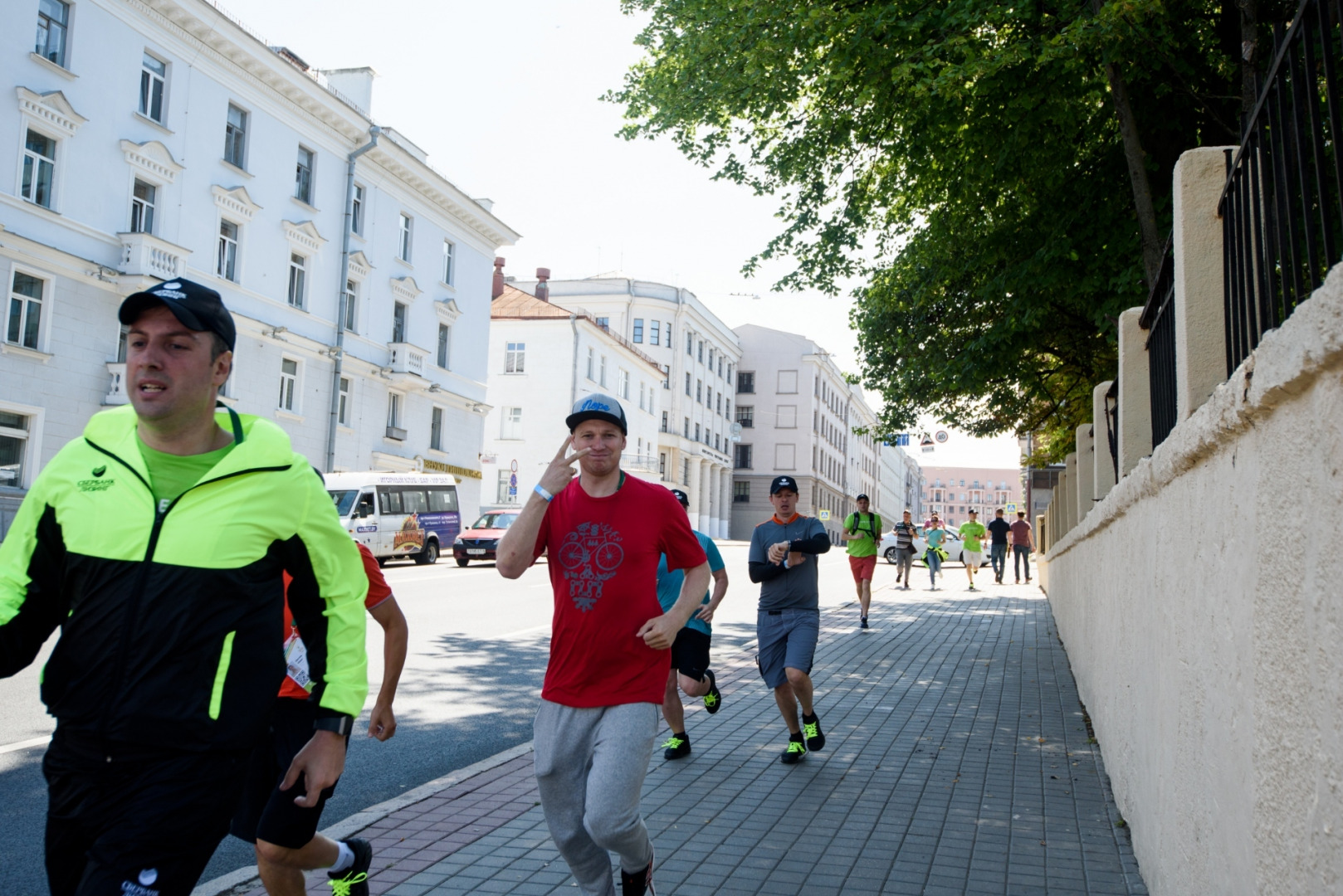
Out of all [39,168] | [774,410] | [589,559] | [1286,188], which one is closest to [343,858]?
[589,559]

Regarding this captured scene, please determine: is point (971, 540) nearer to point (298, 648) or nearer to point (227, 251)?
point (227, 251)

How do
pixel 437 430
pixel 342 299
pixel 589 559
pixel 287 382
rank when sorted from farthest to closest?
pixel 437 430
pixel 342 299
pixel 287 382
pixel 589 559

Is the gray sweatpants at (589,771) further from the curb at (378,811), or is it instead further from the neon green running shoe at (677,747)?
the neon green running shoe at (677,747)

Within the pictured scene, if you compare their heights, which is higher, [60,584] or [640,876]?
[60,584]

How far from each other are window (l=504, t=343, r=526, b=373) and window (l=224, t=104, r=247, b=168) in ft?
83.6

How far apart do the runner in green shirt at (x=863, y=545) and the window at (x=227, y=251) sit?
18646 millimetres

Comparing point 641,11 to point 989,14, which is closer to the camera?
point 989,14

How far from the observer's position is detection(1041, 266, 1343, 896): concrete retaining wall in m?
1.87

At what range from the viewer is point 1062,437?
2273 centimetres

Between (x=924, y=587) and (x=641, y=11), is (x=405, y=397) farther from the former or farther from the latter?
(x=641, y=11)

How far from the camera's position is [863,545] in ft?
50.3

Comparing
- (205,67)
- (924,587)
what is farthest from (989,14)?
(205,67)

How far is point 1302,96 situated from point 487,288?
4029 centimetres

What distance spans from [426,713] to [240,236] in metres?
22.5
